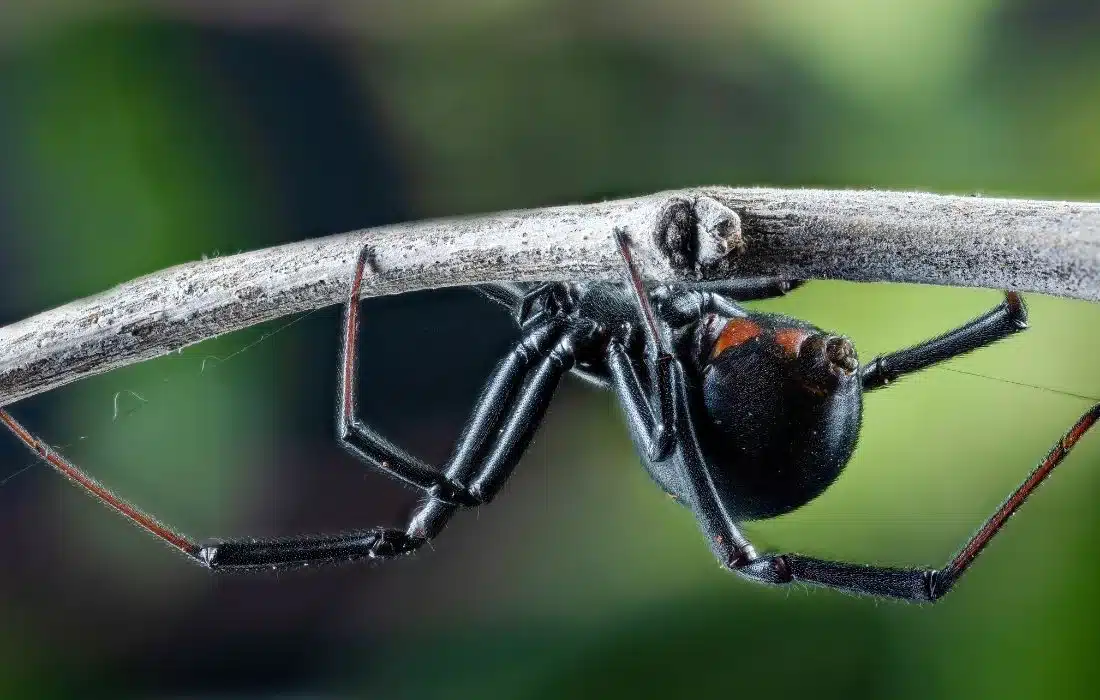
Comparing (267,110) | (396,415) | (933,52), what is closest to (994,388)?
Answer: (933,52)

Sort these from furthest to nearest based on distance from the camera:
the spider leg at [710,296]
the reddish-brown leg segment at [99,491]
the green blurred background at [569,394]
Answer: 1. the green blurred background at [569,394]
2. the spider leg at [710,296]
3. the reddish-brown leg segment at [99,491]

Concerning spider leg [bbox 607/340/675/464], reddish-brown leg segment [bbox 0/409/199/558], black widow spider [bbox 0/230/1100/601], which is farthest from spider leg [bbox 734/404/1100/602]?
reddish-brown leg segment [bbox 0/409/199/558]

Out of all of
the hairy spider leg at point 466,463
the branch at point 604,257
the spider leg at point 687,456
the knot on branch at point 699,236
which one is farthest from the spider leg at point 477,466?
the knot on branch at point 699,236

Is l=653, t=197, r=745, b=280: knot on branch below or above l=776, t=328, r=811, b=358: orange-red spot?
above

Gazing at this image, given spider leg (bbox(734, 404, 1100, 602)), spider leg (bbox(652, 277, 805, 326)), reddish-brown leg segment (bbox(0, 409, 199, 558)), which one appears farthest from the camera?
spider leg (bbox(652, 277, 805, 326))

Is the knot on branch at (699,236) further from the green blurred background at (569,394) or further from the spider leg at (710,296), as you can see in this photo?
the green blurred background at (569,394)

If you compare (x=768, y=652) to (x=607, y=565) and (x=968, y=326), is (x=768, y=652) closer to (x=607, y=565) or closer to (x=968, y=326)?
(x=607, y=565)

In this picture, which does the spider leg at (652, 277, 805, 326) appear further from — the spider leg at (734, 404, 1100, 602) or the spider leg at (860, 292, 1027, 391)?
the spider leg at (734, 404, 1100, 602)
